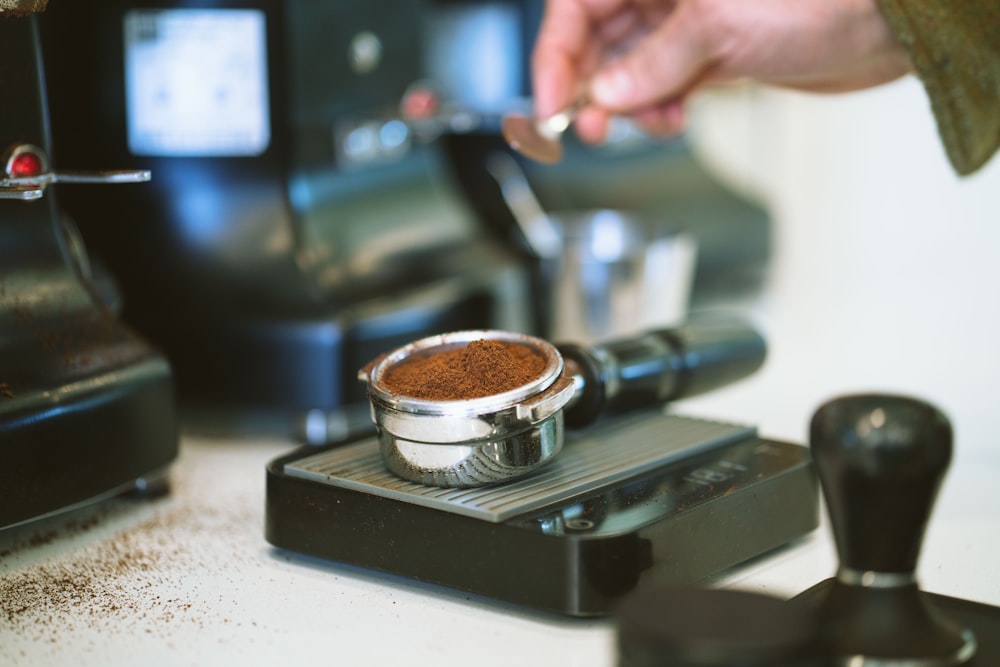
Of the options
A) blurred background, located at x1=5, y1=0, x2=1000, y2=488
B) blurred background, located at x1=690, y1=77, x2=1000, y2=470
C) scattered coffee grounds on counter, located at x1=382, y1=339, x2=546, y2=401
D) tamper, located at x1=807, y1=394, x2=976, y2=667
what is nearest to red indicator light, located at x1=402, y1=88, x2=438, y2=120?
blurred background, located at x1=5, y1=0, x2=1000, y2=488

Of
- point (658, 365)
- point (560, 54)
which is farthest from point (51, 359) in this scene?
point (560, 54)

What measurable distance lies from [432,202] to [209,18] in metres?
0.27

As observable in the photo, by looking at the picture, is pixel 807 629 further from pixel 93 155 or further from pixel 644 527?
pixel 93 155

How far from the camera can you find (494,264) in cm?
105

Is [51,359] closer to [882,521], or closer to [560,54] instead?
[882,521]

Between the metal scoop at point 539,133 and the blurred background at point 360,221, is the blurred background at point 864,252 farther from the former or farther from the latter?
the metal scoop at point 539,133

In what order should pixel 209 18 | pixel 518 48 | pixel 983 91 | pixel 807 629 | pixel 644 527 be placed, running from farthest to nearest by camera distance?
pixel 518 48 → pixel 209 18 → pixel 983 91 → pixel 644 527 → pixel 807 629

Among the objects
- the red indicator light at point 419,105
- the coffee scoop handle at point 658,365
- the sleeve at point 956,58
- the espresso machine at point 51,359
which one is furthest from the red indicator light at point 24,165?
the sleeve at point 956,58

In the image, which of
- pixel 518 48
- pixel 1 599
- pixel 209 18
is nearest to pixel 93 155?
pixel 209 18

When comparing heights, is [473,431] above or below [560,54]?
below

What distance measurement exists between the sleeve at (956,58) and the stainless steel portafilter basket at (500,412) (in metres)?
0.28

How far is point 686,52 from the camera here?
947 millimetres

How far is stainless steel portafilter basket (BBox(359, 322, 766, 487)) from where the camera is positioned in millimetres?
578

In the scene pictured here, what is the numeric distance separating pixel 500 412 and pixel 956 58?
422 millimetres
